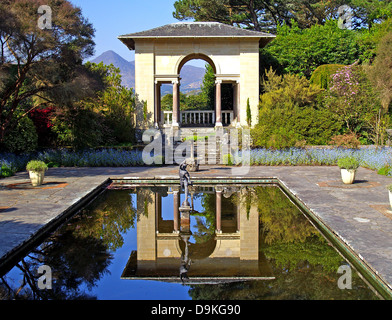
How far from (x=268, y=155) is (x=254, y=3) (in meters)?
19.1

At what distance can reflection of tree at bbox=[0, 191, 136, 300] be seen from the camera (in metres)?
4.91

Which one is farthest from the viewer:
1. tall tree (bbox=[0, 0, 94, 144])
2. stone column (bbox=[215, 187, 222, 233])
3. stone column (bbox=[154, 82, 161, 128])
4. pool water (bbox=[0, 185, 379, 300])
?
stone column (bbox=[154, 82, 161, 128])

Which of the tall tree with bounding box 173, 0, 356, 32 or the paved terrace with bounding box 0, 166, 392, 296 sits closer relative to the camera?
the paved terrace with bounding box 0, 166, 392, 296

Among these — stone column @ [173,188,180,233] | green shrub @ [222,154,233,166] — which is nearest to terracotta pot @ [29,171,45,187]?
stone column @ [173,188,180,233]

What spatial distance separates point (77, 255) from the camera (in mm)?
6062

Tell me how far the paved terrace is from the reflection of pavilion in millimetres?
1362

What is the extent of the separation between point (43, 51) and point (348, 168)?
9.72 meters

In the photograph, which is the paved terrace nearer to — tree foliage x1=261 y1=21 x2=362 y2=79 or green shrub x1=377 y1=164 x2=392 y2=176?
green shrub x1=377 y1=164 x2=392 y2=176

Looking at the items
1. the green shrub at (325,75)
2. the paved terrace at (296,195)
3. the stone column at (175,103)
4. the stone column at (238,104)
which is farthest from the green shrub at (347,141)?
the stone column at (175,103)

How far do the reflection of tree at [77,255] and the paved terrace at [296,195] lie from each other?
1.20 ft

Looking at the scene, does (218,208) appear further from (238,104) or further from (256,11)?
(256,11)

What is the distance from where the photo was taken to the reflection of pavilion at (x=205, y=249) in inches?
211

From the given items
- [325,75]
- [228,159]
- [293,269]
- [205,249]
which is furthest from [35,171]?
[325,75]

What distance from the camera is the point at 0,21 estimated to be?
11.0 m
